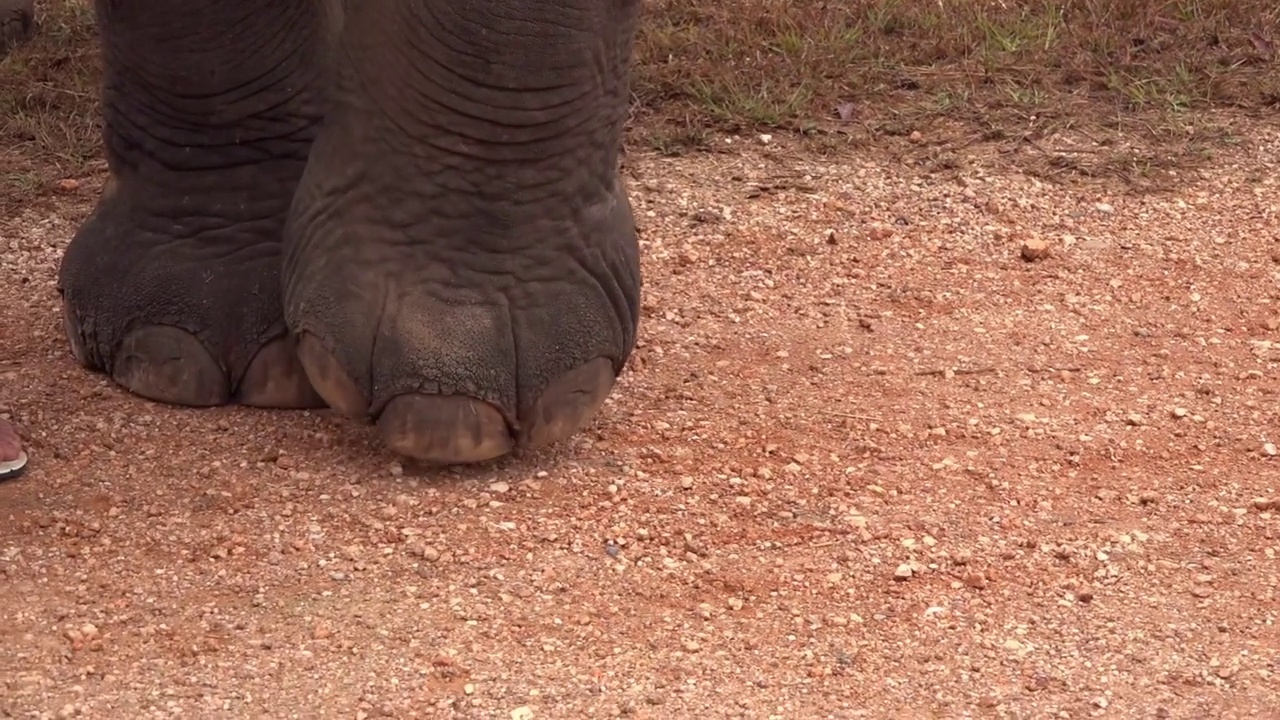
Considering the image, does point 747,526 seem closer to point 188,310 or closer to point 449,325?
point 449,325

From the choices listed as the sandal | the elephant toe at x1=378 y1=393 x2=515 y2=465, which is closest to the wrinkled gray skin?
the elephant toe at x1=378 y1=393 x2=515 y2=465

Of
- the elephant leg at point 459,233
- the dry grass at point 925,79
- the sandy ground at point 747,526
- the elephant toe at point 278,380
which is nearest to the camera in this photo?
the sandy ground at point 747,526

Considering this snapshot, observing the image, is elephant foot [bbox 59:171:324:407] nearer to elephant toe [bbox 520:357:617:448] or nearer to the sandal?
the sandal

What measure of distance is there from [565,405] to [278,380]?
403 millimetres

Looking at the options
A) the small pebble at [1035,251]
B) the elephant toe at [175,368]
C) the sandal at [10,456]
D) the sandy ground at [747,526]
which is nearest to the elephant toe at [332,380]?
the sandy ground at [747,526]

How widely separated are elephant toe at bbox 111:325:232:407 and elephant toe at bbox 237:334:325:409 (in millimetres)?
37

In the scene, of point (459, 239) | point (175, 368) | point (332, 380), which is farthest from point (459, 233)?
point (175, 368)

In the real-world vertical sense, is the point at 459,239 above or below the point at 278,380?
above

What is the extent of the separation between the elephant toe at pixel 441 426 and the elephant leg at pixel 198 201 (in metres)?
0.28

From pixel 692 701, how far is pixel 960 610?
0.33 metres

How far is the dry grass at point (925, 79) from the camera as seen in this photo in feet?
11.5

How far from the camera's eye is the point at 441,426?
2.22 meters

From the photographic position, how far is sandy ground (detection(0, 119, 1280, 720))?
1.93m

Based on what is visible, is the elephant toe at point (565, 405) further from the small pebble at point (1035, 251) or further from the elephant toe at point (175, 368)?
the small pebble at point (1035, 251)
